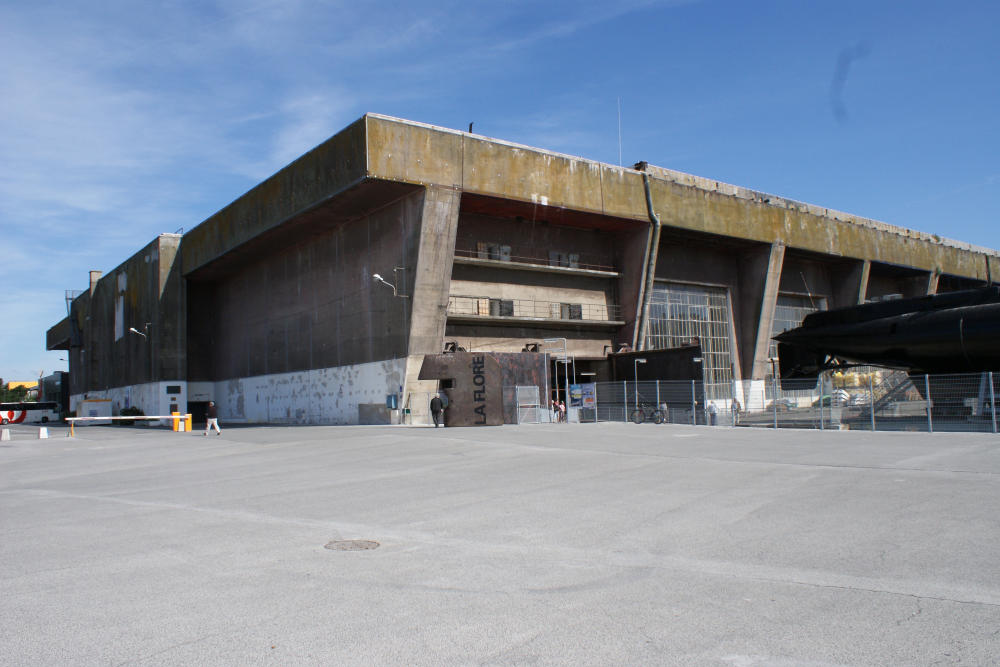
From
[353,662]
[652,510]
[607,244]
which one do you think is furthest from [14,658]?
[607,244]

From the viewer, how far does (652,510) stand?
9.56m

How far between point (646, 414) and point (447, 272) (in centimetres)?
1226

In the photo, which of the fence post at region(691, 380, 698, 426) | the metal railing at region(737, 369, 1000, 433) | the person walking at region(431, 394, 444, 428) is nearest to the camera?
the metal railing at region(737, 369, 1000, 433)

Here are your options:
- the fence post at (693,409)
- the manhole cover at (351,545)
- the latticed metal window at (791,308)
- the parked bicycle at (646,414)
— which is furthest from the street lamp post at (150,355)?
the manhole cover at (351,545)

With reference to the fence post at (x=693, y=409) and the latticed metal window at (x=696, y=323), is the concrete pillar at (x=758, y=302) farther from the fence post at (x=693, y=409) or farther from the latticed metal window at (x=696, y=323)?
the fence post at (x=693, y=409)

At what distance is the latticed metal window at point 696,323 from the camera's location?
157ft

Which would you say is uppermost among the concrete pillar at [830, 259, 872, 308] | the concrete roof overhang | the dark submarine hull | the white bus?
the concrete roof overhang

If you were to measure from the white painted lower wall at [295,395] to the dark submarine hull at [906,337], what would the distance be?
2012cm

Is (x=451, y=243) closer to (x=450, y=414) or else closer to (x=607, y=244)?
(x=450, y=414)

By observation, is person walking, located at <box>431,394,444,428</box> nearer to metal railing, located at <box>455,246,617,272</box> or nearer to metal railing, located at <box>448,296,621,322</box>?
metal railing, located at <box>448,296,621,322</box>

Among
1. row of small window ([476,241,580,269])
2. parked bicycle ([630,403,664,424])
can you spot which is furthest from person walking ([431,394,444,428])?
row of small window ([476,241,580,269])

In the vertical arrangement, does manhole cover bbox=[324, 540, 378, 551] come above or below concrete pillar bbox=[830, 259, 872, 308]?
below

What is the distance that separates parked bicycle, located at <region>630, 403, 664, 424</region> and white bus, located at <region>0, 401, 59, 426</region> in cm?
6146

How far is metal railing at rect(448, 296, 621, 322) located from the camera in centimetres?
3975
